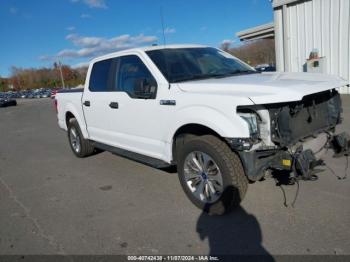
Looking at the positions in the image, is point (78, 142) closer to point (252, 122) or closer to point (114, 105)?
point (114, 105)

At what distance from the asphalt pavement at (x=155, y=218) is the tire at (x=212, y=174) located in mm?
171

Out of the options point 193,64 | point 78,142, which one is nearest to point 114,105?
point 193,64

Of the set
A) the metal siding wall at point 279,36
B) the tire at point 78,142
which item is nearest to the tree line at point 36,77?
the metal siding wall at point 279,36

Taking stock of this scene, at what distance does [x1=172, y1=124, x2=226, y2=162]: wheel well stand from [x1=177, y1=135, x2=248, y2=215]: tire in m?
0.09

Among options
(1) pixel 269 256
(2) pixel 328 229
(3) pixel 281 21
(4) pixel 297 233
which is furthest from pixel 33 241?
(3) pixel 281 21

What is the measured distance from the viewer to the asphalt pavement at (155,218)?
3.42 meters

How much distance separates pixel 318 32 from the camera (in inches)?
491

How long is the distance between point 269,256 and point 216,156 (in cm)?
114

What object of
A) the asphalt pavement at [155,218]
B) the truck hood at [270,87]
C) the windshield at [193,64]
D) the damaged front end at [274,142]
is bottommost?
the asphalt pavement at [155,218]

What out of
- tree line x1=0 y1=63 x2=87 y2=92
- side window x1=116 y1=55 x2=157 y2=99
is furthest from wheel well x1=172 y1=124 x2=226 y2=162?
tree line x1=0 y1=63 x2=87 y2=92

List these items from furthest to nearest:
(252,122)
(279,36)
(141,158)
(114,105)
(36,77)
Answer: (36,77) < (279,36) < (114,105) < (141,158) < (252,122)

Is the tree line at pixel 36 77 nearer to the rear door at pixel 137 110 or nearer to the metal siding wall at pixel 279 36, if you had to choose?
the metal siding wall at pixel 279 36

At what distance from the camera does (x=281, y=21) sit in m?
13.6

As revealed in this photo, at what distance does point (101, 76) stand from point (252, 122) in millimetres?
3257
